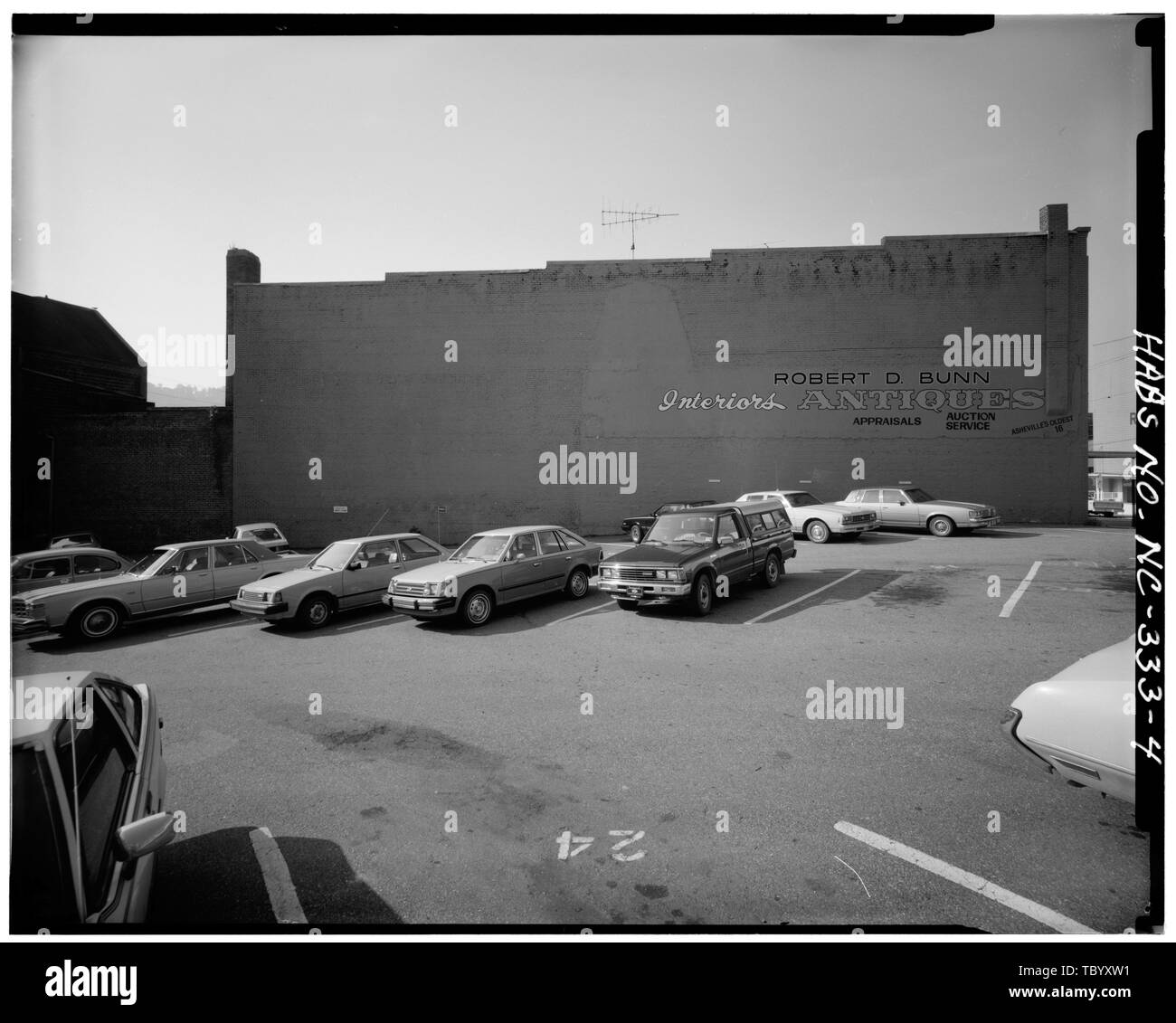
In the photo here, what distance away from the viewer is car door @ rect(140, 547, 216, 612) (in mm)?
8812

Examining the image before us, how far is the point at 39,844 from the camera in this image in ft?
6.78

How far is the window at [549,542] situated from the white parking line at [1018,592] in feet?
21.5

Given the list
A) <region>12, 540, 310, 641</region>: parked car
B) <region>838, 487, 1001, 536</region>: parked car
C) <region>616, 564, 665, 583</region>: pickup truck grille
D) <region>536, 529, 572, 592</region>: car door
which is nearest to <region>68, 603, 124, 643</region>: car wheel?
<region>12, 540, 310, 641</region>: parked car

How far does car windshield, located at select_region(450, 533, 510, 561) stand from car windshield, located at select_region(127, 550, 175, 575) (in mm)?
4732

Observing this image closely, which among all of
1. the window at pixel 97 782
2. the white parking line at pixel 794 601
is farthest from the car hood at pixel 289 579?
the white parking line at pixel 794 601

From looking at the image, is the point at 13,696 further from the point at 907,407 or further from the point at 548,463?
the point at 548,463

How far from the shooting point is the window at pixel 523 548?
30.1 ft

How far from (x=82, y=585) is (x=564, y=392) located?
45.5 ft

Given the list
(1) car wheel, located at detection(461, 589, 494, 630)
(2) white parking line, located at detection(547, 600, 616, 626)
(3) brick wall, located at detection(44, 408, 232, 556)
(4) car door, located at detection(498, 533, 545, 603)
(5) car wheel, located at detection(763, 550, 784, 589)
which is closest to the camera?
(1) car wheel, located at detection(461, 589, 494, 630)

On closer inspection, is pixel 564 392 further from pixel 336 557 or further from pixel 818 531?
pixel 336 557

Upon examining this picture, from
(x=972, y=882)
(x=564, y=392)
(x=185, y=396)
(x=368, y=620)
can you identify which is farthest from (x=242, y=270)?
(x=972, y=882)

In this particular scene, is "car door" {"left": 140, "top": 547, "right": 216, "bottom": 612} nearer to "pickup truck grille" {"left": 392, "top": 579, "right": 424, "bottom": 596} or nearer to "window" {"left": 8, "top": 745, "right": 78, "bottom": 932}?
"pickup truck grille" {"left": 392, "top": 579, "right": 424, "bottom": 596}

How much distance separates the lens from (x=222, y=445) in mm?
17359
